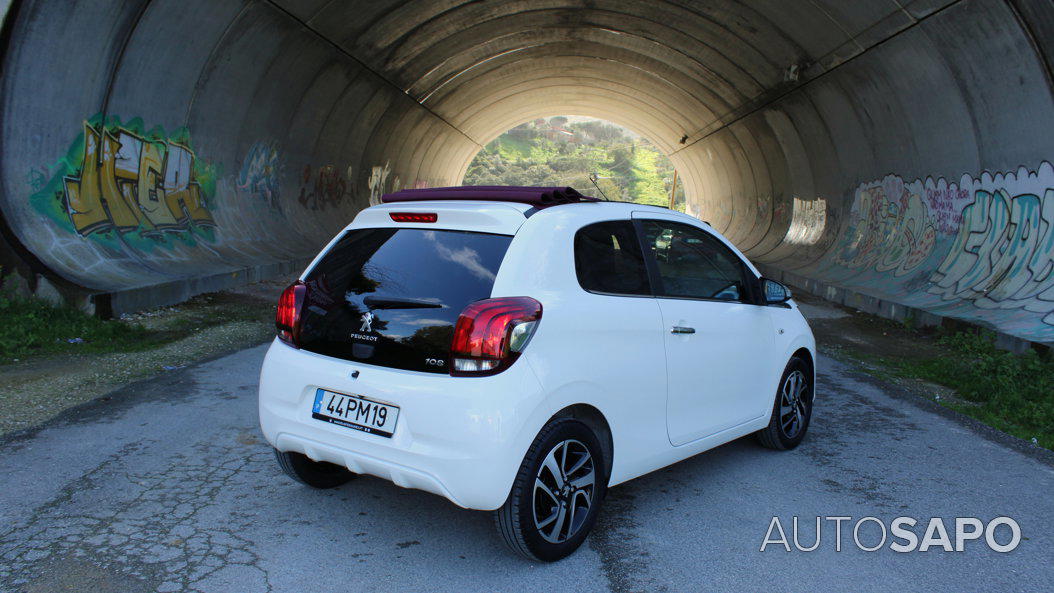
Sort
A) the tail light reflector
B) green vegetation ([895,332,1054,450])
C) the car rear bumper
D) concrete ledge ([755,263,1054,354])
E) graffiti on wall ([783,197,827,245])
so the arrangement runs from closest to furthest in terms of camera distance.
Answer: the car rear bumper < the tail light reflector < green vegetation ([895,332,1054,450]) < concrete ledge ([755,263,1054,354]) < graffiti on wall ([783,197,827,245])

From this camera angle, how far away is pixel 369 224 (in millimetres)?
3893

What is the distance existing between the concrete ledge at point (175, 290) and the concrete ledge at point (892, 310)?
1033 centimetres

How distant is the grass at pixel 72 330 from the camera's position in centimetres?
732

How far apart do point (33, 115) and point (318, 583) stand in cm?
855

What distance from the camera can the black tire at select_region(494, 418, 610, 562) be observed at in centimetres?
322

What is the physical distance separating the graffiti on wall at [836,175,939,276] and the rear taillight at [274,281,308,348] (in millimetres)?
12080

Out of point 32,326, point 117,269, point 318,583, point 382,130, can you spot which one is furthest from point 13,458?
point 382,130

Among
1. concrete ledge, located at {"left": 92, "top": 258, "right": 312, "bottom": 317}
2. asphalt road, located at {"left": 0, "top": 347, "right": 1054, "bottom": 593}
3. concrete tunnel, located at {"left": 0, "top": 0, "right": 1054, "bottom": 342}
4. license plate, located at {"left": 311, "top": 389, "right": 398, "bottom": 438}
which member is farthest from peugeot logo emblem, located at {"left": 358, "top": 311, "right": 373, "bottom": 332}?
concrete tunnel, located at {"left": 0, "top": 0, "right": 1054, "bottom": 342}

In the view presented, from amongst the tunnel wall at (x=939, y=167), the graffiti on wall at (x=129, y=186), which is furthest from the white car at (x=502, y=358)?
the graffiti on wall at (x=129, y=186)

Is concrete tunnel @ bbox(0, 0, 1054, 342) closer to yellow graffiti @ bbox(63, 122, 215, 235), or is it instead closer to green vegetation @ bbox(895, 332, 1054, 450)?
yellow graffiti @ bbox(63, 122, 215, 235)

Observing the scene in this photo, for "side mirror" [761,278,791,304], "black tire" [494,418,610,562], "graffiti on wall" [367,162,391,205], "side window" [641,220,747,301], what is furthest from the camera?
"graffiti on wall" [367,162,391,205]

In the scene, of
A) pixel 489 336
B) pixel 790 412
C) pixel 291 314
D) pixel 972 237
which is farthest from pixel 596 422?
pixel 972 237

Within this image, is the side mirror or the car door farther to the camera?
the side mirror

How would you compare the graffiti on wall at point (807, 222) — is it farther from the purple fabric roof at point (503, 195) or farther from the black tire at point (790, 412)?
the purple fabric roof at point (503, 195)
